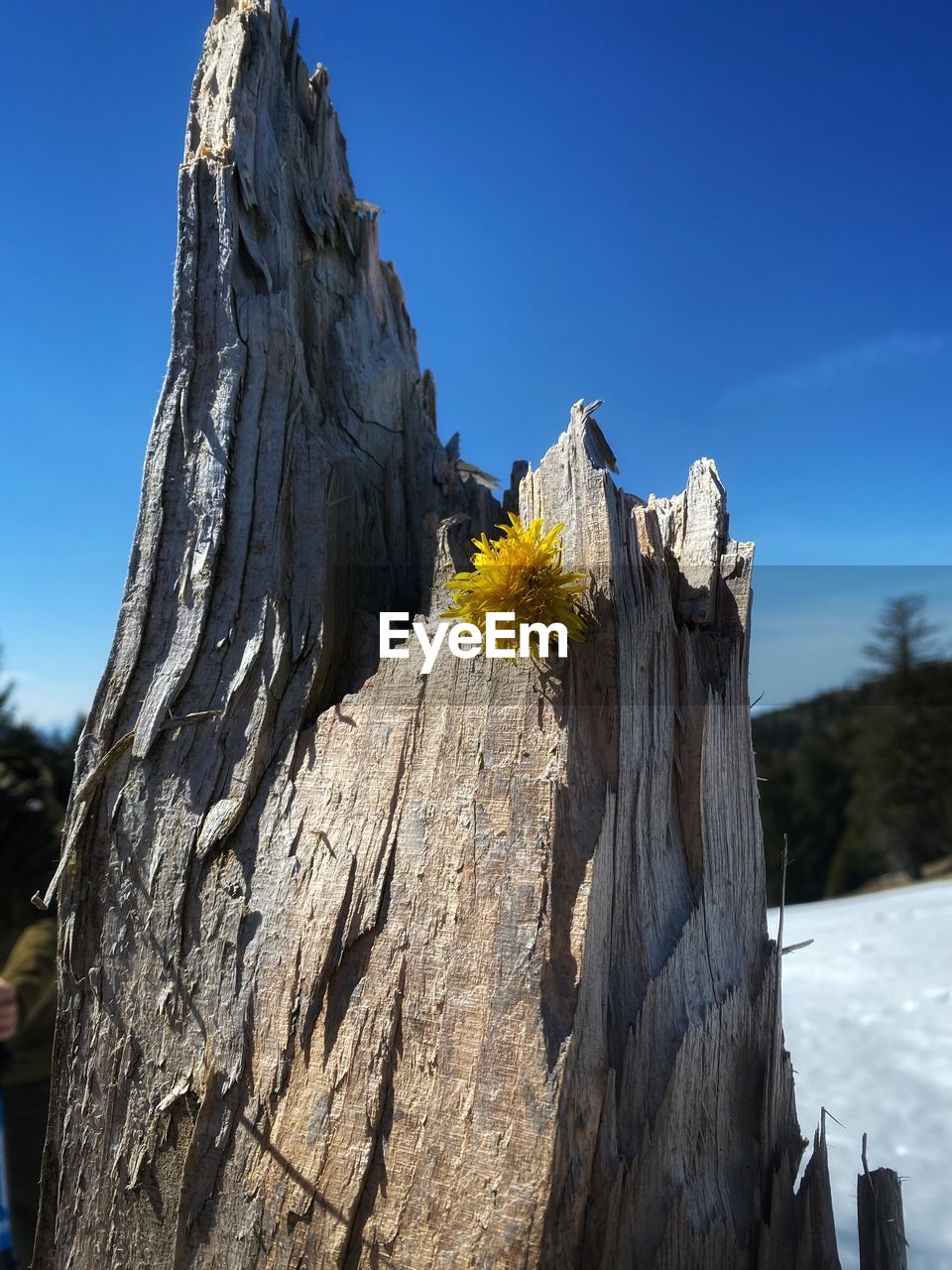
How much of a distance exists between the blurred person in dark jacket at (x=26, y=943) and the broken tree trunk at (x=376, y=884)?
0.46 m

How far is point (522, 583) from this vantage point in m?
1.51

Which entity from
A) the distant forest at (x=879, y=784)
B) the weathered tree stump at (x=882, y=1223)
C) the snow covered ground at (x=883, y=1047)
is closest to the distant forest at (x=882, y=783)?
the distant forest at (x=879, y=784)

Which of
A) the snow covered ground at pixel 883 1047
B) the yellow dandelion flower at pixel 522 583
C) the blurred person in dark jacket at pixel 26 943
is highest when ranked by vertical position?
the yellow dandelion flower at pixel 522 583

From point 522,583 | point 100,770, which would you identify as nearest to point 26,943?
point 100,770

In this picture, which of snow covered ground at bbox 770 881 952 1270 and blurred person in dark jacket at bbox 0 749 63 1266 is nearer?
blurred person in dark jacket at bbox 0 749 63 1266

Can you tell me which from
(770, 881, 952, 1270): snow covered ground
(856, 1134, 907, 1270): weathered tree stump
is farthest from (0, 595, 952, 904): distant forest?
(856, 1134, 907, 1270): weathered tree stump

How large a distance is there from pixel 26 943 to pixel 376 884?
1.15 m

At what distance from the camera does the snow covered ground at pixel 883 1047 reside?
112 inches

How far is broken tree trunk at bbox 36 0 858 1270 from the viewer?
4.69 feet

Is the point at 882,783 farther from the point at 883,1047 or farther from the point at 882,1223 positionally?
the point at 882,1223

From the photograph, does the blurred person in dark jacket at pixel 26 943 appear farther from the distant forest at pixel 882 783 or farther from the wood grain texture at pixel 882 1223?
the distant forest at pixel 882 783

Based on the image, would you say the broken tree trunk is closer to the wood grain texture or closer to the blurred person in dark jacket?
the wood grain texture

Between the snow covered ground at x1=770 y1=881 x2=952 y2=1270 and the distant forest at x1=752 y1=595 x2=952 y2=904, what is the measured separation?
342cm

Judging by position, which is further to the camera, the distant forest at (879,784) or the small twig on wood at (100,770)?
the distant forest at (879,784)
